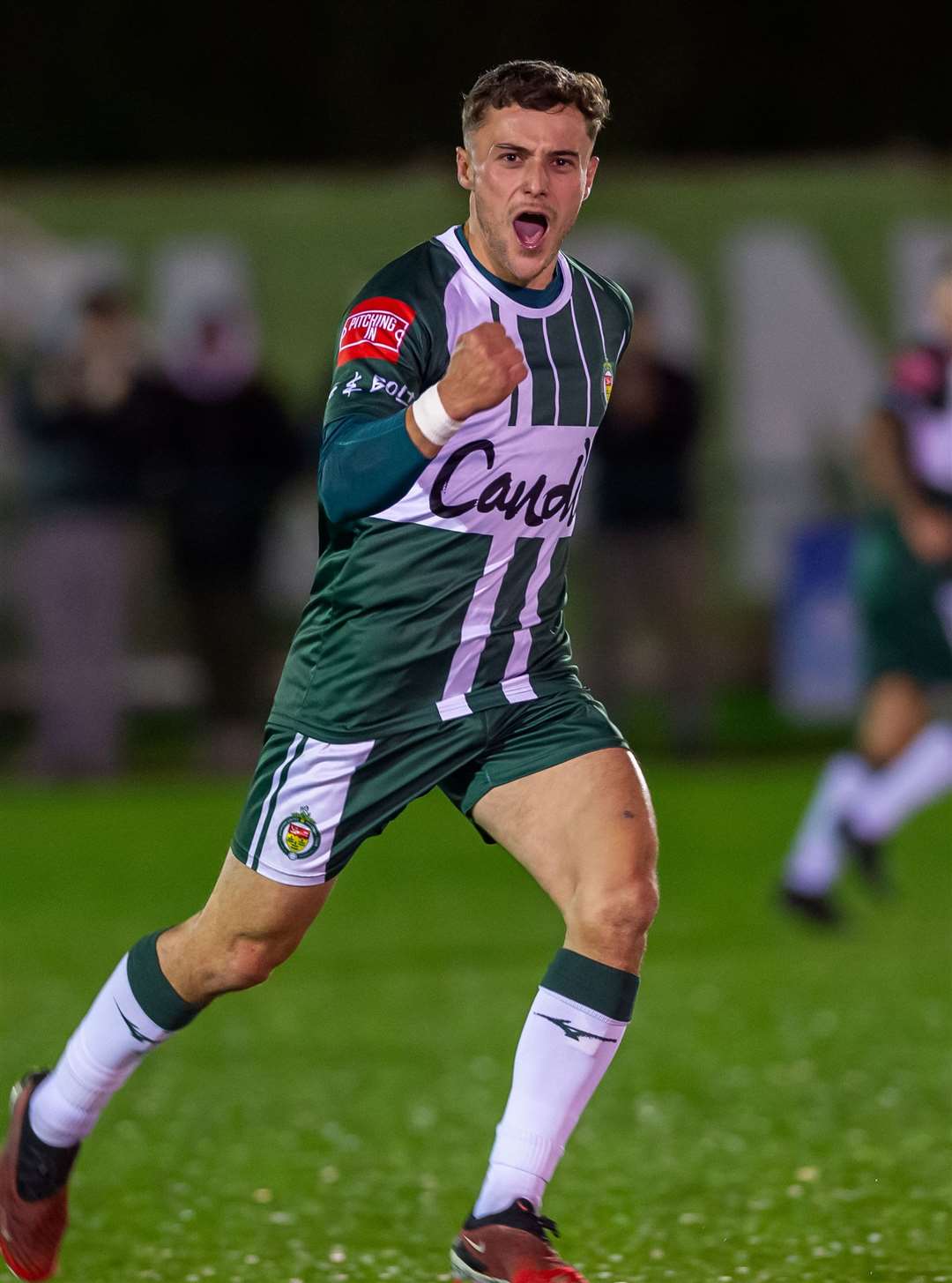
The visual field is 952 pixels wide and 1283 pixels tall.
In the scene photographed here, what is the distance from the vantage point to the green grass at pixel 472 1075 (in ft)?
19.0

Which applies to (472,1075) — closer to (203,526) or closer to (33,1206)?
(33,1206)

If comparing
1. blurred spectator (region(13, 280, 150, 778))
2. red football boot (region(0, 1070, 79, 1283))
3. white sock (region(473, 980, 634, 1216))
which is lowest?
blurred spectator (region(13, 280, 150, 778))

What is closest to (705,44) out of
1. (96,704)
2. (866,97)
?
(866,97)

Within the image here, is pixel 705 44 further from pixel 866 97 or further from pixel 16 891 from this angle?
pixel 16 891

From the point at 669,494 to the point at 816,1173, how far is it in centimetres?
905

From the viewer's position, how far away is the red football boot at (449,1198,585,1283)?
15.3 ft

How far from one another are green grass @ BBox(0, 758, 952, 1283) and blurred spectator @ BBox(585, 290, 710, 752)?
95.7 inches

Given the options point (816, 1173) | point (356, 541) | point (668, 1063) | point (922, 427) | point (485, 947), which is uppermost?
point (356, 541)

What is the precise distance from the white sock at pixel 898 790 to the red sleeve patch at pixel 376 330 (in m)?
5.87

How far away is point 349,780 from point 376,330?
0.92 m

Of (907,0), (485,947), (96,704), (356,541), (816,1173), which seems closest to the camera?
(356,541)

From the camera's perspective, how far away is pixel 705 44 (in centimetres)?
2227

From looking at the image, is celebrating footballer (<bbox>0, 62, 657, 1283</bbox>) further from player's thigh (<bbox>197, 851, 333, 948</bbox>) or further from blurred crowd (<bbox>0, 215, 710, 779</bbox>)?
blurred crowd (<bbox>0, 215, 710, 779</bbox>)

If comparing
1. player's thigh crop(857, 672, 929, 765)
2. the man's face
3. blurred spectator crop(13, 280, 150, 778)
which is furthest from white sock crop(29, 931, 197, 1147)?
blurred spectator crop(13, 280, 150, 778)
